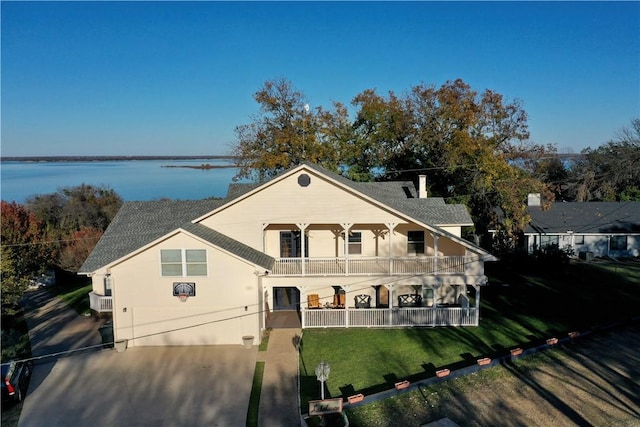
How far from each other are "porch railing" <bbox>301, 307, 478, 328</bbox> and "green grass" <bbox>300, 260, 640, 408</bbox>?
0.39 metres

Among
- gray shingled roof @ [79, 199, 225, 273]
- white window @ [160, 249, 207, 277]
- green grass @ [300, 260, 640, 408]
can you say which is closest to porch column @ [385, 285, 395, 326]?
green grass @ [300, 260, 640, 408]

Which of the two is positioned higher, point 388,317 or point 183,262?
point 183,262

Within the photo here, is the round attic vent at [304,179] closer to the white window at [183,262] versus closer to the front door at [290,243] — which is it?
the front door at [290,243]

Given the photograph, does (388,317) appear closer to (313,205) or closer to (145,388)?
(313,205)

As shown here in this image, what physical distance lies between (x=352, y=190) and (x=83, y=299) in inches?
652

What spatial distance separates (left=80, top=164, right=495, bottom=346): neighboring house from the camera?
62.1 ft

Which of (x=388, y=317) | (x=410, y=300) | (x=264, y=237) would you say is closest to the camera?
(x=388, y=317)

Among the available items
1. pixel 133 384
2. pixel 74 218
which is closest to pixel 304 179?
pixel 133 384

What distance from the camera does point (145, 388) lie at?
1545 cm

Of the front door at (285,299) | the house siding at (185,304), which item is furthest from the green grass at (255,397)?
the front door at (285,299)

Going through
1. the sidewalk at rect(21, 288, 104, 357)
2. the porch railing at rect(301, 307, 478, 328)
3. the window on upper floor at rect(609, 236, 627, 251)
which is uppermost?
the window on upper floor at rect(609, 236, 627, 251)

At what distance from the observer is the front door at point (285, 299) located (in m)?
23.2

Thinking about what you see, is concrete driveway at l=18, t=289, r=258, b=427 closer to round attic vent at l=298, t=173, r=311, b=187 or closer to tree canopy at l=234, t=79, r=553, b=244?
round attic vent at l=298, t=173, r=311, b=187

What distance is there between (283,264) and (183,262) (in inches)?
169
